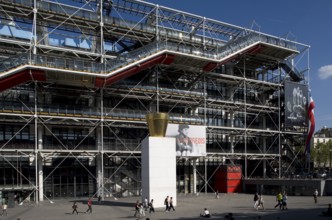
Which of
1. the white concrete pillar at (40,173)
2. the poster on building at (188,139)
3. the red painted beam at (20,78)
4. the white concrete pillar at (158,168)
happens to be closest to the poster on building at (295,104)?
the poster on building at (188,139)

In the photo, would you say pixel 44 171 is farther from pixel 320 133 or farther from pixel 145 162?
pixel 320 133

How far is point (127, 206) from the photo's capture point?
29922 mm

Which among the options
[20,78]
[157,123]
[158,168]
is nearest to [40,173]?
[20,78]

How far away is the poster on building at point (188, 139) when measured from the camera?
39625 mm

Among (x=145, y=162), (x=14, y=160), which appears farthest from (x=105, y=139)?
(x=145, y=162)

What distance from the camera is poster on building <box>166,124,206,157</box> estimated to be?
130ft

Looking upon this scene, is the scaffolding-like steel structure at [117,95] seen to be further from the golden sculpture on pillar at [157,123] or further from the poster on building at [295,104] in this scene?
the golden sculpture on pillar at [157,123]

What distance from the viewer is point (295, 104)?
48750 mm

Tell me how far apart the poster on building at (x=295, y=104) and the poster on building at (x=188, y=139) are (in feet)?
40.7

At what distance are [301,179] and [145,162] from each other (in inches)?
737

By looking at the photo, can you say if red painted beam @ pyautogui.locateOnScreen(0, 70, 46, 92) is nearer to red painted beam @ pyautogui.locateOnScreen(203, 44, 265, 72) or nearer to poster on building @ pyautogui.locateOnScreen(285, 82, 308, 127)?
red painted beam @ pyautogui.locateOnScreen(203, 44, 265, 72)

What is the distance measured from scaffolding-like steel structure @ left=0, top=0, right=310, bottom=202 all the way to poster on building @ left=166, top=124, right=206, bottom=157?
117 centimetres

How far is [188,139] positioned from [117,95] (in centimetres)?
803

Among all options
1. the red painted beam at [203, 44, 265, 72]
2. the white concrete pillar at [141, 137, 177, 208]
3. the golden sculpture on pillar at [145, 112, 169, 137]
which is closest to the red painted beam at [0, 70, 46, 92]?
the golden sculpture on pillar at [145, 112, 169, 137]
